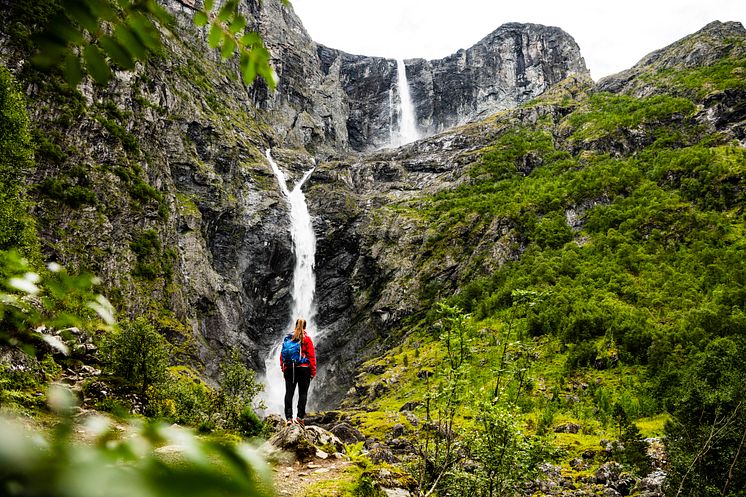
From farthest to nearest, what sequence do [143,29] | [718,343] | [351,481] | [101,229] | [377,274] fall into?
[377,274] < [101,229] < [718,343] < [351,481] < [143,29]

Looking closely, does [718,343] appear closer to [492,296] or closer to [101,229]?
[492,296]

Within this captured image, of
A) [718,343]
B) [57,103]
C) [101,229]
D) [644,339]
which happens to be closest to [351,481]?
[718,343]

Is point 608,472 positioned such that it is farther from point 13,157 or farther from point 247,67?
point 13,157

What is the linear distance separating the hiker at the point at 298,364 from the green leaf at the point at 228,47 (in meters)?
7.77

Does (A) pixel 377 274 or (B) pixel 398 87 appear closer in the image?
(A) pixel 377 274

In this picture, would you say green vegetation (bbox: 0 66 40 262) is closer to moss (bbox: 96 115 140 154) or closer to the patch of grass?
moss (bbox: 96 115 140 154)

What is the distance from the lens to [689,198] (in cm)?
A: 4012

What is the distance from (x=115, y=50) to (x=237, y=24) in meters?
0.45

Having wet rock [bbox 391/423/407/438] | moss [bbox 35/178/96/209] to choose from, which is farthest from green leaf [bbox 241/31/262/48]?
moss [bbox 35/178/96/209]

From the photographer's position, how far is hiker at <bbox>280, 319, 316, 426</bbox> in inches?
350

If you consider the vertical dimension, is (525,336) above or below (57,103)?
below

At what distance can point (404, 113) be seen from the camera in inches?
3954

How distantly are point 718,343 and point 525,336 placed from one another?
13789mm

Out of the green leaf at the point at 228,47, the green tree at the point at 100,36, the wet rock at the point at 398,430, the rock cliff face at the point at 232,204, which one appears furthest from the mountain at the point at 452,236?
the green tree at the point at 100,36
